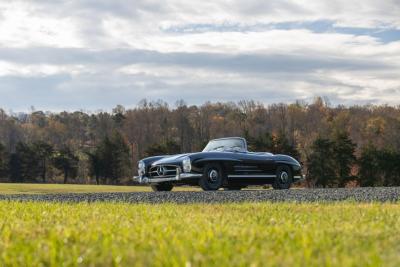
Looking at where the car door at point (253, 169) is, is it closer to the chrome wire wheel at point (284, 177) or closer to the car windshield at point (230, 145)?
the chrome wire wheel at point (284, 177)

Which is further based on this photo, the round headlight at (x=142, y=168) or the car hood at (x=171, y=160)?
the round headlight at (x=142, y=168)

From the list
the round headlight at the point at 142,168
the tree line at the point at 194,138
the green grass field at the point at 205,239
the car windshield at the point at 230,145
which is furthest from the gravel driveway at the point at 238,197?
the tree line at the point at 194,138

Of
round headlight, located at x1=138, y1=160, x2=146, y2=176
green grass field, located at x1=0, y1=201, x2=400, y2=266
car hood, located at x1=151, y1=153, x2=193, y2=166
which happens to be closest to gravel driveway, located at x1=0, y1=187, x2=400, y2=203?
car hood, located at x1=151, y1=153, x2=193, y2=166

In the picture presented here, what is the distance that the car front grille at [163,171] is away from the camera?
52.5ft

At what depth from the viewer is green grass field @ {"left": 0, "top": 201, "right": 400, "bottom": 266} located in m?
4.05

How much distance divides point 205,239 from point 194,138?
106m

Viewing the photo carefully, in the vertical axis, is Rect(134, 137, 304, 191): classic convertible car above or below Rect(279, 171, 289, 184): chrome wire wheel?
above

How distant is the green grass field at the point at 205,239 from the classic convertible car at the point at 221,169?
8338mm

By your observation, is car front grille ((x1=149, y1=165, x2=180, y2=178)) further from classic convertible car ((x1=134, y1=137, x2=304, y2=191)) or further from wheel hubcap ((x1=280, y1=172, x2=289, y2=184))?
wheel hubcap ((x1=280, y1=172, x2=289, y2=184))

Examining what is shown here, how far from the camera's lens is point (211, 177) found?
16078 millimetres

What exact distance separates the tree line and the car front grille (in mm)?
44936

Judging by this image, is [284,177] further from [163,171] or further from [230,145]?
[163,171]

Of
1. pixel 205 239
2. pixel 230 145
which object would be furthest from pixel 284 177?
pixel 205 239

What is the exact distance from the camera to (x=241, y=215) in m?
7.23
